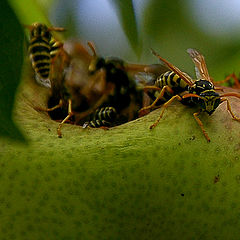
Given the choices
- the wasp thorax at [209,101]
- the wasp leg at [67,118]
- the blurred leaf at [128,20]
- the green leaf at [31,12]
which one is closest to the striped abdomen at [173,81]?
the wasp thorax at [209,101]

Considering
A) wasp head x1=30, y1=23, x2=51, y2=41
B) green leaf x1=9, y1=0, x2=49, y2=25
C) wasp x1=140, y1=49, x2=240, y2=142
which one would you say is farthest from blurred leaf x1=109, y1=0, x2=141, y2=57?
wasp x1=140, y1=49, x2=240, y2=142

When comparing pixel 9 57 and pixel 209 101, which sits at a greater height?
pixel 9 57

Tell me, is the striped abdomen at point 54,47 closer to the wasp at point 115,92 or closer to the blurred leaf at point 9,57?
the wasp at point 115,92

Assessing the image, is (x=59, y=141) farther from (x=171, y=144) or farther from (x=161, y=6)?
(x=161, y=6)

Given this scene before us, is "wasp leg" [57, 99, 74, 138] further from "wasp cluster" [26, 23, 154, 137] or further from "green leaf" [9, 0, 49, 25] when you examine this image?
"green leaf" [9, 0, 49, 25]

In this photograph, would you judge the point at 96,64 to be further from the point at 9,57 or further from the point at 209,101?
the point at 9,57

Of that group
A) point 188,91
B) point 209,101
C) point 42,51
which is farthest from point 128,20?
point 209,101

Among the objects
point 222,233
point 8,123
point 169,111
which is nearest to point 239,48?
point 169,111
